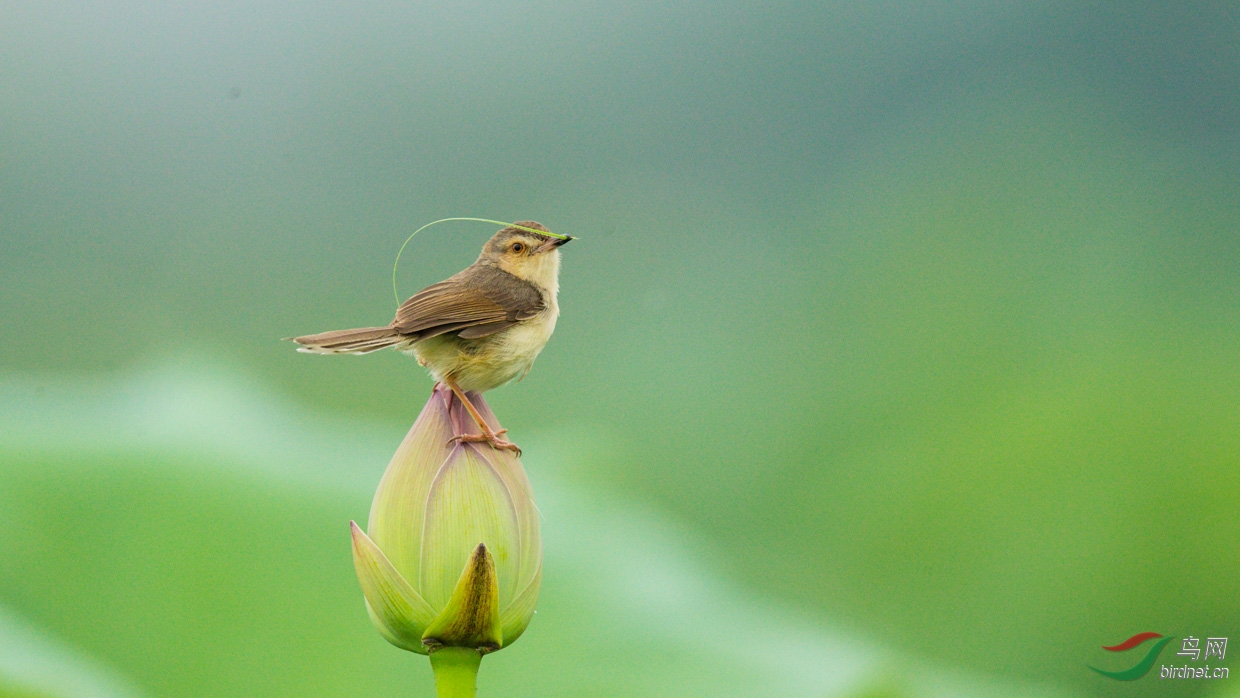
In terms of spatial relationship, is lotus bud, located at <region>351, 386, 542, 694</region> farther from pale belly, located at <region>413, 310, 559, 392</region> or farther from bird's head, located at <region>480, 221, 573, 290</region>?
bird's head, located at <region>480, 221, 573, 290</region>

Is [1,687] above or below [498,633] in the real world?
above

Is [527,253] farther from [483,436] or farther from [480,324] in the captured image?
[483,436]

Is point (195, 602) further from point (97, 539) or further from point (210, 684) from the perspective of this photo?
point (97, 539)

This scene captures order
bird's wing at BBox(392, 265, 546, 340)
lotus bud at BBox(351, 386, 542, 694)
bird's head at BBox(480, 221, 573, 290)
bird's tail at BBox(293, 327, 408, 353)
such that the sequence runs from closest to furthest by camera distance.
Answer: lotus bud at BBox(351, 386, 542, 694)
bird's tail at BBox(293, 327, 408, 353)
bird's wing at BBox(392, 265, 546, 340)
bird's head at BBox(480, 221, 573, 290)

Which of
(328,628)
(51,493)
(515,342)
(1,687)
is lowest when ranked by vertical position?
(1,687)

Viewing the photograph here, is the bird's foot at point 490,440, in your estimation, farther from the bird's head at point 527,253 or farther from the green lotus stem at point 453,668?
the bird's head at point 527,253

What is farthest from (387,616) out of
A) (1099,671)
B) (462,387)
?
(1099,671)

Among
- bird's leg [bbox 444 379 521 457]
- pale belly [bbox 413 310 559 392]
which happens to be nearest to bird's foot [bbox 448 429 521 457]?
bird's leg [bbox 444 379 521 457]

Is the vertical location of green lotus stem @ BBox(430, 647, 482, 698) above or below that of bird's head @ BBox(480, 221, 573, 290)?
below

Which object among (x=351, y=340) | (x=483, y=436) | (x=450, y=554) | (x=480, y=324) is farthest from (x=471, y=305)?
(x=450, y=554)
